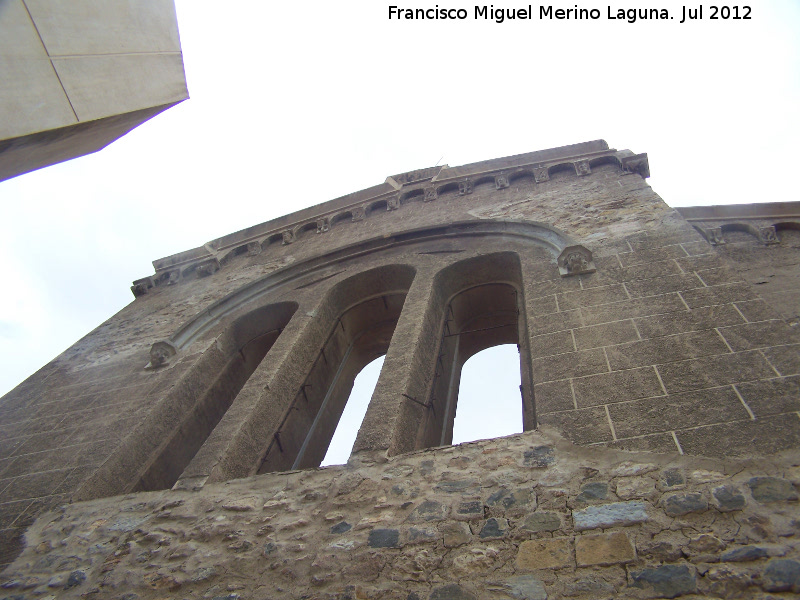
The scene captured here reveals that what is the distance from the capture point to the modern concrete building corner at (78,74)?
2623 mm

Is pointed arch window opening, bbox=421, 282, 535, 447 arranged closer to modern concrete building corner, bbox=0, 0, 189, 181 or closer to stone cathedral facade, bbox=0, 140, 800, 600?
stone cathedral facade, bbox=0, 140, 800, 600

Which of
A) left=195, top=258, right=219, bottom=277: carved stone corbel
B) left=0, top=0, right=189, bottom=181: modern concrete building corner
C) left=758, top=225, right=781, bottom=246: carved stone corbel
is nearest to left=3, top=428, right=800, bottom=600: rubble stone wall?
left=0, top=0, right=189, bottom=181: modern concrete building corner

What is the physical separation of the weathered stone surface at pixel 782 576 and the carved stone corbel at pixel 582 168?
22.2 feet

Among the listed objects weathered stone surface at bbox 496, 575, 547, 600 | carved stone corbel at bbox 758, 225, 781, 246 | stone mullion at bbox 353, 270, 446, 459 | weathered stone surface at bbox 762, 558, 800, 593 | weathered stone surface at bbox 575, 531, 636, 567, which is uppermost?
carved stone corbel at bbox 758, 225, 781, 246

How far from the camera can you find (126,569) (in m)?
3.80

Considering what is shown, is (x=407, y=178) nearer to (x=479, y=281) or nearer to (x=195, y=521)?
(x=479, y=281)

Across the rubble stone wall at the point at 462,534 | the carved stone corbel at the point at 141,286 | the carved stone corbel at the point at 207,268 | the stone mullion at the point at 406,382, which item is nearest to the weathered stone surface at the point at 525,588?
the rubble stone wall at the point at 462,534

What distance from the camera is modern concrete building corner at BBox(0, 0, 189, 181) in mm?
2623

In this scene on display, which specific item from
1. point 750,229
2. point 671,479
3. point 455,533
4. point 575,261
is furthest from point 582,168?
point 455,533

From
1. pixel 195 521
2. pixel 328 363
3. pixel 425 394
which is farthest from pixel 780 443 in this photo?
pixel 328 363

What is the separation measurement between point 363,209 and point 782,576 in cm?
848

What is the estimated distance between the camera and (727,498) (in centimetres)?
283

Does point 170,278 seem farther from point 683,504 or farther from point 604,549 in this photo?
point 683,504

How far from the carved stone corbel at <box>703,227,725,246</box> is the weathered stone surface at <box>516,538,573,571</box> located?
18.1 ft
